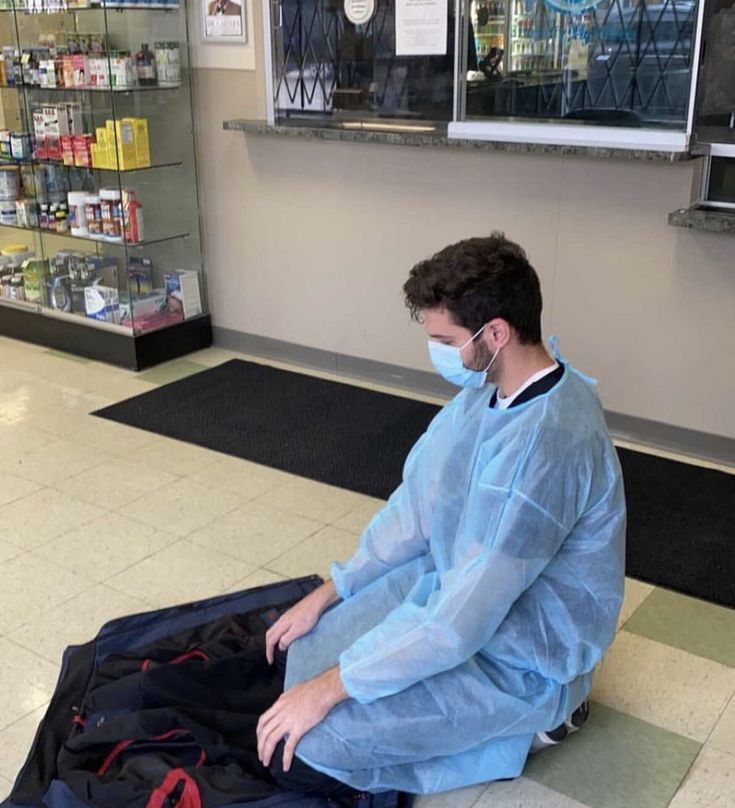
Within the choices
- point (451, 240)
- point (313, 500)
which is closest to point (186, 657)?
point (313, 500)

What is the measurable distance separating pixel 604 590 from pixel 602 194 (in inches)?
73.0

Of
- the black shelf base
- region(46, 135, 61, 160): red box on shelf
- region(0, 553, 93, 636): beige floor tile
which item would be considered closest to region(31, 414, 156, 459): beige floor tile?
the black shelf base

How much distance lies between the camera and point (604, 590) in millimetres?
1724

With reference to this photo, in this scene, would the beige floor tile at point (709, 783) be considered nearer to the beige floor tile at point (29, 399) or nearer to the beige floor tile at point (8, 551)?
the beige floor tile at point (8, 551)

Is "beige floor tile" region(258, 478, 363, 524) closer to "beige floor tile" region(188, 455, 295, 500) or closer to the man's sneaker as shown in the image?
"beige floor tile" region(188, 455, 295, 500)

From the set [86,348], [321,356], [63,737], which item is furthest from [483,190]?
[63,737]

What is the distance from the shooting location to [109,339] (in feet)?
13.8

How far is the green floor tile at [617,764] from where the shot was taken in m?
1.85

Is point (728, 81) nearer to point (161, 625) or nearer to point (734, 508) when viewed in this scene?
point (734, 508)

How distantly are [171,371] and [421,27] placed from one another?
5.81 feet

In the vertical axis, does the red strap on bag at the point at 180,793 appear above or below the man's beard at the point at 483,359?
below

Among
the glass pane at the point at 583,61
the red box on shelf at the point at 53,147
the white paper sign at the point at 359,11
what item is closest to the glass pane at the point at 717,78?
the glass pane at the point at 583,61

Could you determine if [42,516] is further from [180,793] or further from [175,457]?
[180,793]

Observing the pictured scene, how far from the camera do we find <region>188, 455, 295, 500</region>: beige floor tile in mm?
3109
